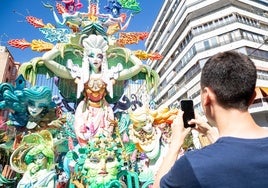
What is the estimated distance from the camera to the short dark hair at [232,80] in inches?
43.4

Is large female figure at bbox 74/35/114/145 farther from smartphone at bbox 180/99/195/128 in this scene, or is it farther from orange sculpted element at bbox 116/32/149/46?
smartphone at bbox 180/99/195/128

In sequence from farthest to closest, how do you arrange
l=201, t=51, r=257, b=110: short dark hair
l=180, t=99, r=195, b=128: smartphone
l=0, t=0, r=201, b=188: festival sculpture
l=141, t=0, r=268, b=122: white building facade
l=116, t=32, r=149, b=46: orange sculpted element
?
l=141, t=0, r=268, b=122: white building facade
l=116, t=32, r=149, b=46: orange sculpted element
l=0, t=0, r=201, b=188: festival sculpture
l=180, t=99, r=195, b=128: smartphone
l=201, t=51, r=257, b=110: short dark hair

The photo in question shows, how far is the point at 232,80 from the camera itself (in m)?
1.11

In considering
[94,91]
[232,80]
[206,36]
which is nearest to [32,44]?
[94,91]

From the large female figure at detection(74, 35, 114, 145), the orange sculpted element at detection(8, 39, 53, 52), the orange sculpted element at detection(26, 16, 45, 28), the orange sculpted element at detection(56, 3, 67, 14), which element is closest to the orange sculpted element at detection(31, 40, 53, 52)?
the orange sculpted element at detection(8, 39, 53, 52)

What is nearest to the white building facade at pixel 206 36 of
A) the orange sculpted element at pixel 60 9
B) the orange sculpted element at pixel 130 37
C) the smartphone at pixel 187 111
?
the orange sculpted element at pixel 130 37

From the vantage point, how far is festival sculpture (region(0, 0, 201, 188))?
615 centimetres

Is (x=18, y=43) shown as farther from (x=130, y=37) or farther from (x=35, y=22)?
(x=130, y=37)

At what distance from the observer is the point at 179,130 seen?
1.35m

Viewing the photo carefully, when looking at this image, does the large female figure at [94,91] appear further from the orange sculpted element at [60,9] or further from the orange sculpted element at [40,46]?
the orange sculpted element at [60,9]

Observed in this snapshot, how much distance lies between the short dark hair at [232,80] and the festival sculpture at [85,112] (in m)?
5.01

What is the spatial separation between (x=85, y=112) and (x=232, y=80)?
7.54 meters

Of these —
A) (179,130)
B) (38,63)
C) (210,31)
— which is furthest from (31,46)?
(210,31)

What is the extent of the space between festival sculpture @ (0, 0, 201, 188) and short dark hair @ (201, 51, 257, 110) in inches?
197
